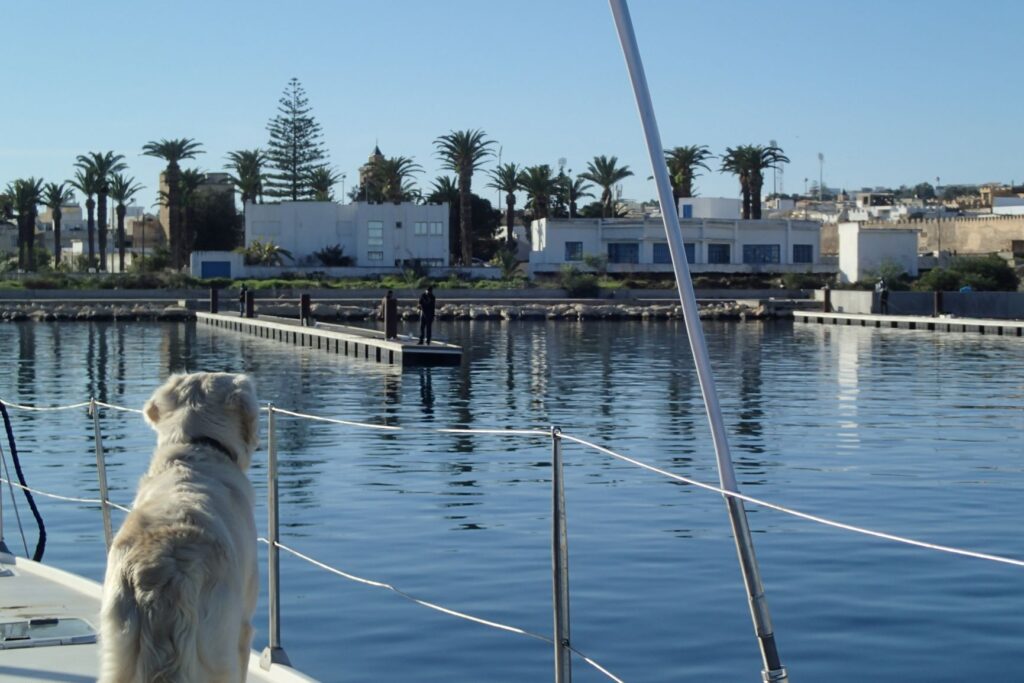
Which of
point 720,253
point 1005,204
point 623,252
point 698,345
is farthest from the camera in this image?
point 1005,204

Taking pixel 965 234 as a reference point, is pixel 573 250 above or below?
below

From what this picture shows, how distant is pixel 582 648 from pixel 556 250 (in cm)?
8306

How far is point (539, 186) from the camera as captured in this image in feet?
349

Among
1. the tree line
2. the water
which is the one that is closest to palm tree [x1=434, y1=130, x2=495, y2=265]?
the tree line

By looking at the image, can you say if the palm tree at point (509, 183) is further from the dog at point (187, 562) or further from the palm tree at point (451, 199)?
the dog at point (187, 562)

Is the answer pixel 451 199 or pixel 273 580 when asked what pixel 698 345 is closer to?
pixel 273 580

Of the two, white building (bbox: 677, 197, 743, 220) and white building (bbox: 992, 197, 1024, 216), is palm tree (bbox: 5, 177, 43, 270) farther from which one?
white building (bbox: 992, 197, 1024, 216)

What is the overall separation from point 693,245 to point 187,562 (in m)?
90.8

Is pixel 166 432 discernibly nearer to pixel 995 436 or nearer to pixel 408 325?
pixel 995 436

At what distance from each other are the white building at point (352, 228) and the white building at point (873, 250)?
27.3 metres

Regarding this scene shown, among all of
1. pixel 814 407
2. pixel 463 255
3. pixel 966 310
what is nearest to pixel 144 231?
pixel 463 255

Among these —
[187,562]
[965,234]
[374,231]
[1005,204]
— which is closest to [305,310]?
[374,231]

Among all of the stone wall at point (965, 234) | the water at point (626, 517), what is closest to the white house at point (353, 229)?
the stone wall at point (965, 234)

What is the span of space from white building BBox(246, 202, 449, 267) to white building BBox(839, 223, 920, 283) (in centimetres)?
2729
